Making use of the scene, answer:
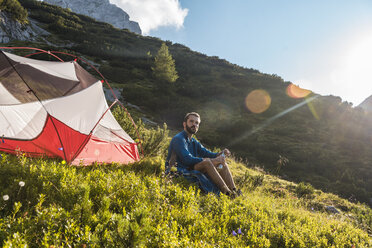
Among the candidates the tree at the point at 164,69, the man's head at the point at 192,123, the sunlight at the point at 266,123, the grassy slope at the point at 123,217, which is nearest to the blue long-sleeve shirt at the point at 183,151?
the man's head at the point at 192,123

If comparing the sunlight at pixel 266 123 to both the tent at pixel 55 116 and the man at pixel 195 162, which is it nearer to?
the man at pixel 195 162

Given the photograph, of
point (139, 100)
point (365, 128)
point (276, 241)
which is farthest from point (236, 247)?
point (365, 128)

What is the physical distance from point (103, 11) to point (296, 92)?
203 metres

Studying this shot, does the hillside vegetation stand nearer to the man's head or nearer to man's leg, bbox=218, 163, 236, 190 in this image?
the man's head

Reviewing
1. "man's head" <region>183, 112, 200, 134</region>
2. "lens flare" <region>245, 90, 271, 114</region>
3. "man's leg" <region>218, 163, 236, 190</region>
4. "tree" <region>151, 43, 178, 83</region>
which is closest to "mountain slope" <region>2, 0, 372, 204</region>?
"lens flare" <region>245, 90, 271, 114</region>

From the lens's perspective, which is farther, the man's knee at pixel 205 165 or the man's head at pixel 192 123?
the man's head at pixel 192 123

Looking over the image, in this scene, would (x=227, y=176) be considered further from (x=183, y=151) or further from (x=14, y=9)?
(x=14, y=9)

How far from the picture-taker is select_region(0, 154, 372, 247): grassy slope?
64.4 inches

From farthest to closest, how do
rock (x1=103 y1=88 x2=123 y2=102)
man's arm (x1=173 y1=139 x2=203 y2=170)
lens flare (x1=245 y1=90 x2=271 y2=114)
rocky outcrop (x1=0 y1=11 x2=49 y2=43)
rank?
lens flare (x1=245 y1=90 x2=271 y2=114) → rocky outcrop (x1=0 y1=11 x2=49 y2=43) → rock (x1=103 y1=88 x2=123 y2=102) → man's arm (x1=173 y1=139 x2=203 y2=170)

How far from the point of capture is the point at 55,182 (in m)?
2.36

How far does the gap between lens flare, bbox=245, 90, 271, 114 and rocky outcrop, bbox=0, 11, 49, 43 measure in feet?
110

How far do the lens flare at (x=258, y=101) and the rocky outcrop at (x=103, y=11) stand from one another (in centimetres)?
17589

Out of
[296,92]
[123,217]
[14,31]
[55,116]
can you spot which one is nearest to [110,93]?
[55,116]

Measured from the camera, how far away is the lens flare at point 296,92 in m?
30.5
